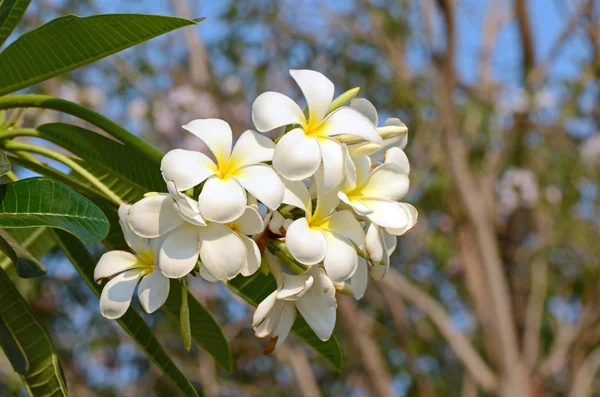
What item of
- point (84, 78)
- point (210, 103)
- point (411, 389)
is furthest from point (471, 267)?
point (84, 78)

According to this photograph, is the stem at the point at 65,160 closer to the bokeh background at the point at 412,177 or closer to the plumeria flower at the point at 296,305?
the plumeria flower at the point at 296,305

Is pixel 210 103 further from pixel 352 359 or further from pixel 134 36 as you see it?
pixel 134 36

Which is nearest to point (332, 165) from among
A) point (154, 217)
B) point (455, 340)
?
point (154, 217)

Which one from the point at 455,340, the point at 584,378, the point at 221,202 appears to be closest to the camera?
the point at 221,202

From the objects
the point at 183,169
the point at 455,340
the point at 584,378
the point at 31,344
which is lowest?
the point at 584,378

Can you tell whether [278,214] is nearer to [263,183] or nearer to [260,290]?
[263,183]

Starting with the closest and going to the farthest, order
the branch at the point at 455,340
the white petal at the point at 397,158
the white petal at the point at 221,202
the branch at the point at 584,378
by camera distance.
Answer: the white petal at the point at 221,202 → the white petal at the point at 397,158 → the branch at the point at 455,340 → the branch at the point at 584,378

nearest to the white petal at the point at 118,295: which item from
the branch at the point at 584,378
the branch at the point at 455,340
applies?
the branch at the point at 455,340
